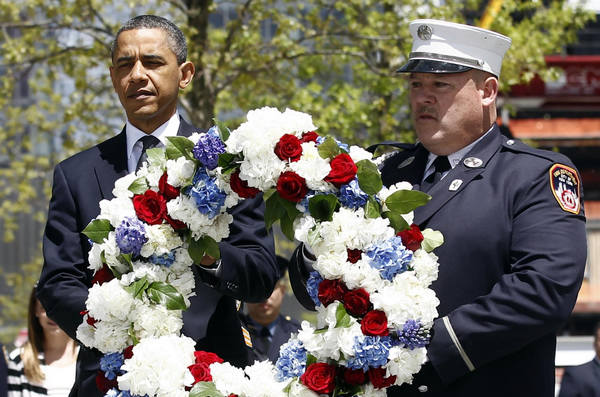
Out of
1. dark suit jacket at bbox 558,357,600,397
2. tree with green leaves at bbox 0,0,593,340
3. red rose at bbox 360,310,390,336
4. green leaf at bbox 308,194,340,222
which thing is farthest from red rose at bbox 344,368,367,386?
tree with green leaves at bbox 0,0,593,340

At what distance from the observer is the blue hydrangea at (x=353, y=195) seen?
3.34m

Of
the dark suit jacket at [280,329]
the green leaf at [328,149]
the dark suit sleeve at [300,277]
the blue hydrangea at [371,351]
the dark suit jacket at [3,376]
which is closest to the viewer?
the blue hydrangea at [371,351]

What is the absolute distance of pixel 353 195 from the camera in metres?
3.34

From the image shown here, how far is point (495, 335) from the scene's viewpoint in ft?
10.9

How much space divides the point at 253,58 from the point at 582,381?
4.34m

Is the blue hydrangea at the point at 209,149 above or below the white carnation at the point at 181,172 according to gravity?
above

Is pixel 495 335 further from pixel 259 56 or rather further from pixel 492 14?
pixel 492 14

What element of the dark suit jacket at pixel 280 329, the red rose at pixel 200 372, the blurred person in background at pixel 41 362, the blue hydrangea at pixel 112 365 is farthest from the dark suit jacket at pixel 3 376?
the red rose at pixel 200 372

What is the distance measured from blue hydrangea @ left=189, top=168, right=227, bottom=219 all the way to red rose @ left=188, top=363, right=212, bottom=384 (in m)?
0.51

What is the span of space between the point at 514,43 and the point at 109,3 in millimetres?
4291

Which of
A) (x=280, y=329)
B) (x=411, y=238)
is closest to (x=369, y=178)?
(x=411, y=238)

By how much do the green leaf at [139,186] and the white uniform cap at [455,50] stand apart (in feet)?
3.47

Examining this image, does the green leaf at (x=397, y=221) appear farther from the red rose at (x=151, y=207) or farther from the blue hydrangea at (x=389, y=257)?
the red rose at (x=151, y=207)

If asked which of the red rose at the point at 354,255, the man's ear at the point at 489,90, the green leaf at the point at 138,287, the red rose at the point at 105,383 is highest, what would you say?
the man's ear at the point at 489,90
